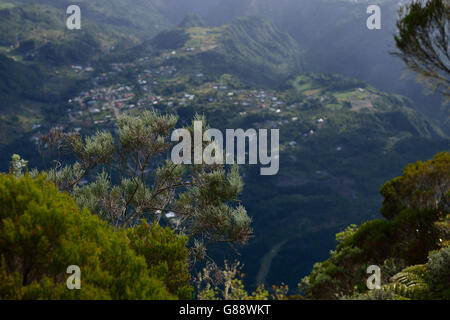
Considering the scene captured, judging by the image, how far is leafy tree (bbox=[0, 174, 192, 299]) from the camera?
19.4ft

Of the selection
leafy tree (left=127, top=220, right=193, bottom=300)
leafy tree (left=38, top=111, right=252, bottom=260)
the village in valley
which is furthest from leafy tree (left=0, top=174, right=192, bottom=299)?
the village in valley

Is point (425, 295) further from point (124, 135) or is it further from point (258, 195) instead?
point (258, 195)

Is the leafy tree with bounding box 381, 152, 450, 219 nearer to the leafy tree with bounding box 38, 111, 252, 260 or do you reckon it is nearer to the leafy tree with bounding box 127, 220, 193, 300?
the leafy tree with bounding box 38, 111, 252, 260

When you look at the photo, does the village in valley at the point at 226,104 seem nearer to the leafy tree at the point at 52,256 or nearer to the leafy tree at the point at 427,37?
the leafy tree at the point at 427,37

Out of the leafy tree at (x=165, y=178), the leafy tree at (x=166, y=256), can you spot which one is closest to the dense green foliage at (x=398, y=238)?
the leafy tree at (x=165, y=178)

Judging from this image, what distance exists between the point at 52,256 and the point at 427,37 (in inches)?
529

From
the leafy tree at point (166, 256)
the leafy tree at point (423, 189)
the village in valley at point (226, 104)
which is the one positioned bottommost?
the leafy tree at point (166, 256)

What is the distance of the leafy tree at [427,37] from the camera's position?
11766 millimetres

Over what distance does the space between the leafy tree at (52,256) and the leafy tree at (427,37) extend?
11782 millimetres

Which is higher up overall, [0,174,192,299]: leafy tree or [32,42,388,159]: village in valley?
[32,42,388,159]: village in valley

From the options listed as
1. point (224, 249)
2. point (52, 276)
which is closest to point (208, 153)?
point (52, 276)

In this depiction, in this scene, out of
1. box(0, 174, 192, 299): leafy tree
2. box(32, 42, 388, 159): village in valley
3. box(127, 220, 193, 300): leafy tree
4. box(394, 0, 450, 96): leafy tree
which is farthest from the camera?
box(32, 42, 388, 159): village in valley

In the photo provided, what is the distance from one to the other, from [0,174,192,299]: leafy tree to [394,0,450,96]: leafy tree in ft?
38.7

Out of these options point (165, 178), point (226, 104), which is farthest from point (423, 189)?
point (226, 104)
